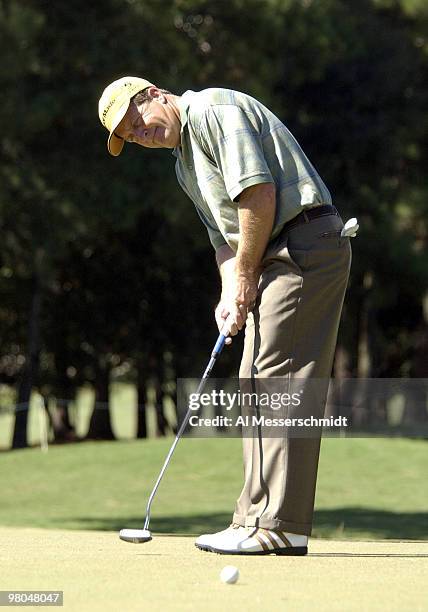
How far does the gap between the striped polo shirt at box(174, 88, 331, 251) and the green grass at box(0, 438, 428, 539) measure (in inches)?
262

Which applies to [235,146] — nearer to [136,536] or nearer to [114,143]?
[114,143]

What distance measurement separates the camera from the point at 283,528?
4.81 metres

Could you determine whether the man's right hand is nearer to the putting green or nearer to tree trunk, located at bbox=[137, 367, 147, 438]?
the putting green

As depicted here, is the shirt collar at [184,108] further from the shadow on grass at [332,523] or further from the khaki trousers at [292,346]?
the shadow on grass at [332,523]

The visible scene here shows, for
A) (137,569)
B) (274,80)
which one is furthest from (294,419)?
(274,80)

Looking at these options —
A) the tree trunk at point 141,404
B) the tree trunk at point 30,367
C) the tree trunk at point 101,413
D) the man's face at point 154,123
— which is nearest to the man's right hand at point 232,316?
the man's face at point 154,123

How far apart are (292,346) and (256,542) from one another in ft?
2.40

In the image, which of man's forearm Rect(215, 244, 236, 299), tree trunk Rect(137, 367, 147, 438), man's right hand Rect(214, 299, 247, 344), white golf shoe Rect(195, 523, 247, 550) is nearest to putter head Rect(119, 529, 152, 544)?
white golf shoe Rect(195, 523, 247, 550)

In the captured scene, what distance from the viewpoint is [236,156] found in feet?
15.5

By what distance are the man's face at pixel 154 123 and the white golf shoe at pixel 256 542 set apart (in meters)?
1.49

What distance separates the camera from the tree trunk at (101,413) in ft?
86.0

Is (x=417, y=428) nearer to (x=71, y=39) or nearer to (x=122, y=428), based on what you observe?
(x=71, y=39)

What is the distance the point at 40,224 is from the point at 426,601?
17.5 m

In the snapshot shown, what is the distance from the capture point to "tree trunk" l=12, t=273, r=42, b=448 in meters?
24.3
